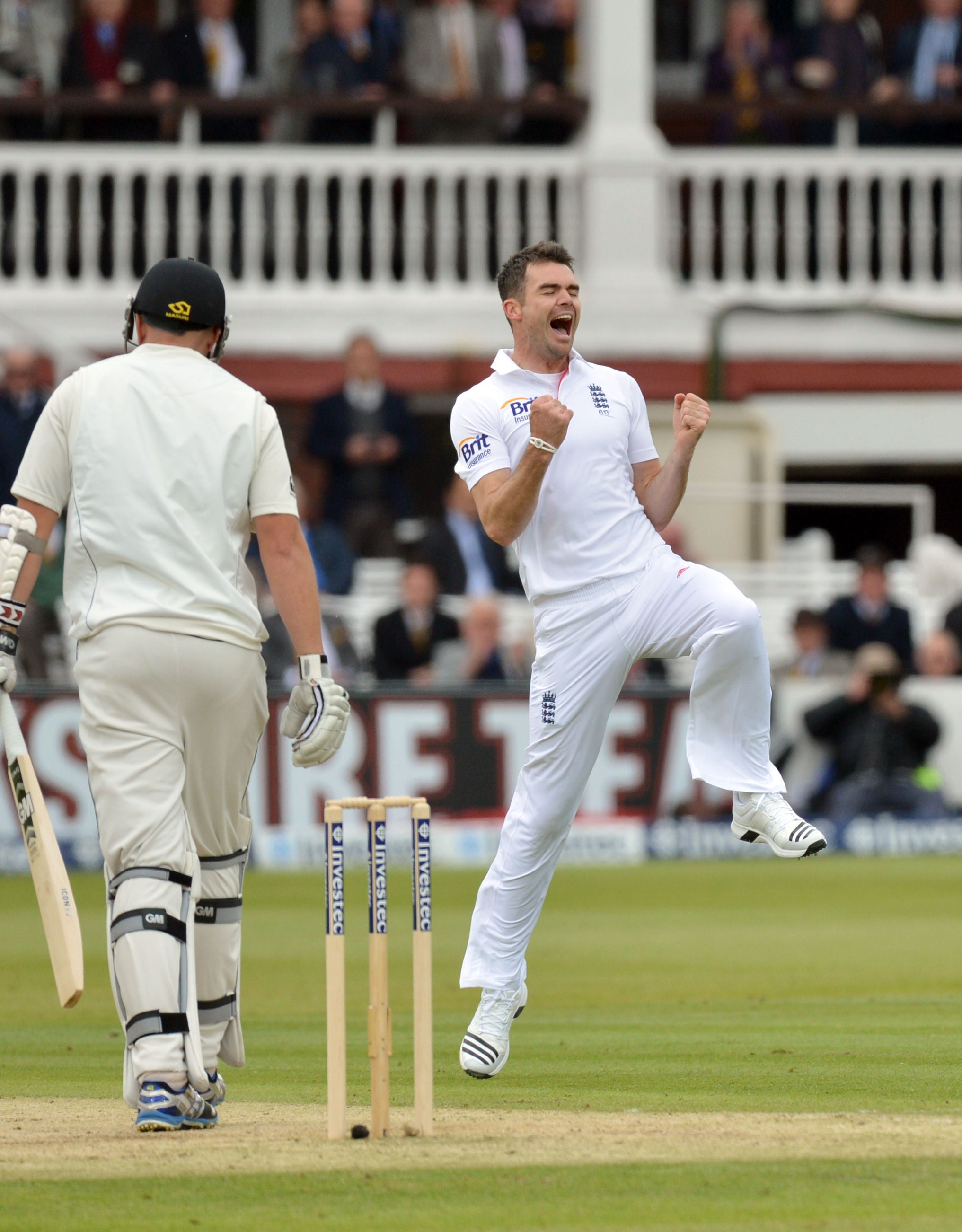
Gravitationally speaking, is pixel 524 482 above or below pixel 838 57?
below

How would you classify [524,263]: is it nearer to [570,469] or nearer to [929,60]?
[570,469]

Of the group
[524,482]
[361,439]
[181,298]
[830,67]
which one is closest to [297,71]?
[361,439]

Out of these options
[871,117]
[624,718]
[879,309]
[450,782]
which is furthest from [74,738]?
[871,117]

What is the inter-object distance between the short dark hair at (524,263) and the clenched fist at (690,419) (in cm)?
54

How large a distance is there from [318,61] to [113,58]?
6.03ft

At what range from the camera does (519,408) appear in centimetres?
698

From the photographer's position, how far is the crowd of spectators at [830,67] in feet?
67.8

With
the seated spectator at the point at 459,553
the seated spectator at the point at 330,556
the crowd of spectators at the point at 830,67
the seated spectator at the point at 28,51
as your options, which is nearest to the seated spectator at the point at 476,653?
the seated spectator at the point at 459,553

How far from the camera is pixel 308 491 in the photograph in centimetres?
1777

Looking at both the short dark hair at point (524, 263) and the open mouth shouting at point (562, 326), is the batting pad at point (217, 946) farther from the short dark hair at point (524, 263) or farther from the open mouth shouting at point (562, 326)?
the short dark hair at point (524, 263)

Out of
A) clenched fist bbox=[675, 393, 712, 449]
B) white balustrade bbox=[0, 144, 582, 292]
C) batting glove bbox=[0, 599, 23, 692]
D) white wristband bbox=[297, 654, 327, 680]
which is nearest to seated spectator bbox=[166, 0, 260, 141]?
white balustrade bbox=[0, 144, 582, 292]

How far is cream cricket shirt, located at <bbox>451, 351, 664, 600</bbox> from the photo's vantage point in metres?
6.91

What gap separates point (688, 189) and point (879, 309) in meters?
2.26

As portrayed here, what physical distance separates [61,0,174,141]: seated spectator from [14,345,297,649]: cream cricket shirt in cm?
1422
